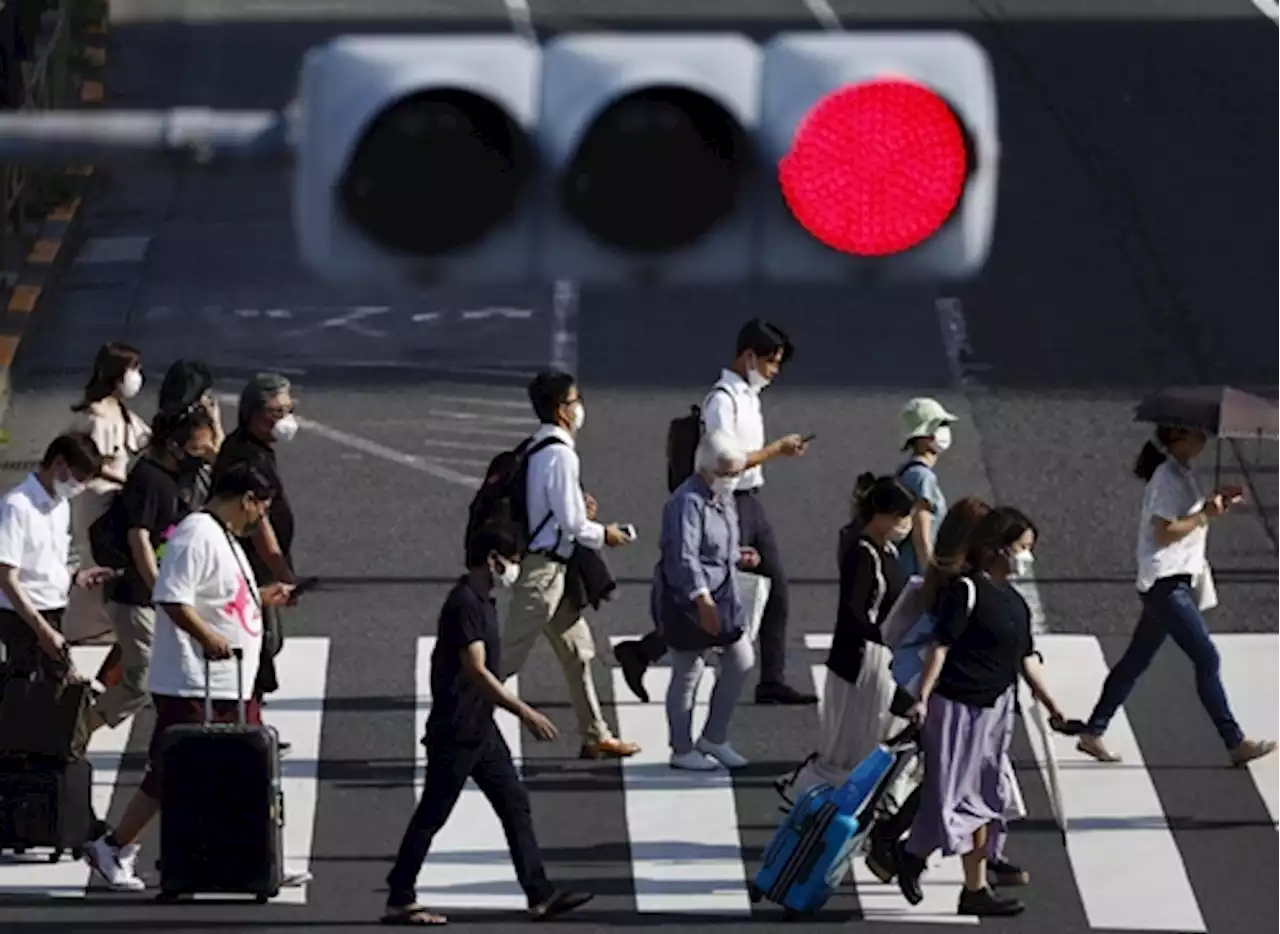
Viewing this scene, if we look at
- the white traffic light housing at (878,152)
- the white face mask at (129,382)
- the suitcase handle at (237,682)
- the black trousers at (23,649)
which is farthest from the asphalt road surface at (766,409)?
the white traffic light housing at (878,152)

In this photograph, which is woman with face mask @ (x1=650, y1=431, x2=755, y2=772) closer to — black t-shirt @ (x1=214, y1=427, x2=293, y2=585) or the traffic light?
black t-shirt @ (x1=214, y1=427, x2=293, y2=585)

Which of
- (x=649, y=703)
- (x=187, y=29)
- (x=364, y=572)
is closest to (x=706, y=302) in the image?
(x=364, y=572)

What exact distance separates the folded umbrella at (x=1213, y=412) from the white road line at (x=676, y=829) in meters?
2.31

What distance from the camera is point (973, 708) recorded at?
12.0 meters

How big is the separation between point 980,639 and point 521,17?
1698 cm

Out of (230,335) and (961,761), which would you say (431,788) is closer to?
(961,761)

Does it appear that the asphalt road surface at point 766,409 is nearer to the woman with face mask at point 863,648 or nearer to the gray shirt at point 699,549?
the woman with face mask at point 863,648

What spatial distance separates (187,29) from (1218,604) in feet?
46.0

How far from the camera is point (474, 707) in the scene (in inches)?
458

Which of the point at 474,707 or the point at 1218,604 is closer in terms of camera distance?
the point at 474,707

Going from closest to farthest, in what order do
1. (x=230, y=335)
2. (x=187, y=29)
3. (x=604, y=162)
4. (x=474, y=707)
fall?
(x=604, y=162) < (x=474, y=707) < (x=230, y=335) < (x=187, y=29)

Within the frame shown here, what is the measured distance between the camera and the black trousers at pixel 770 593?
14.1 meters

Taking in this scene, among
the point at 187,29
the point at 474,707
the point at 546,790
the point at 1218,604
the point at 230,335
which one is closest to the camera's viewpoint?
the point at 474,707

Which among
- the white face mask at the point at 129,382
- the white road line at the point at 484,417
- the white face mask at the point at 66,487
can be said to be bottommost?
the white face mask at the point at 66,487
